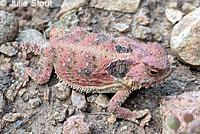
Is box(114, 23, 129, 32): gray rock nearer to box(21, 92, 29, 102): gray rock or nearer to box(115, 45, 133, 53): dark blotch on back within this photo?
box(115, 45, 133, 53): dark blotch on back

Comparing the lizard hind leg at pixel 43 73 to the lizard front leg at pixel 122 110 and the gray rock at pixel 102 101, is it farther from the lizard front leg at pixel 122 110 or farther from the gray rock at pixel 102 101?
the lizard front leg at pixel 122 110

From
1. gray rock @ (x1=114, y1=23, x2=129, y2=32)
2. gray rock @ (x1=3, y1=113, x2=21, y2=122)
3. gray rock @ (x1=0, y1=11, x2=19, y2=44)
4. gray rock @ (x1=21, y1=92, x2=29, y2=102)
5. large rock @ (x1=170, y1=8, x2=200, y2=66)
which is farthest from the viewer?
gray rock @ (x1=114, y1=23, x2=129, y2=32)

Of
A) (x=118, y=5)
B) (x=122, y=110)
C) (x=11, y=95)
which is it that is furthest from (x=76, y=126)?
(x=118, y=5)

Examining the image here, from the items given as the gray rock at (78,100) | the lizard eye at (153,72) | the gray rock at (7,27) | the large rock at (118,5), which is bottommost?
the gray rock at (78,100)

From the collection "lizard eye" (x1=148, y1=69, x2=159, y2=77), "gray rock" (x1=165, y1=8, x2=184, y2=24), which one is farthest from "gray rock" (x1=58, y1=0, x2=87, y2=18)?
"lizard eye" (x1=148, y1=69, x2=159, y2=77)

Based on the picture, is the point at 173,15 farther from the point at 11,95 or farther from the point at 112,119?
the point at 11,95

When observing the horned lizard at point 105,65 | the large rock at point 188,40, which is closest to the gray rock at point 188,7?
the large rock at point 188,40
